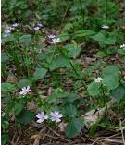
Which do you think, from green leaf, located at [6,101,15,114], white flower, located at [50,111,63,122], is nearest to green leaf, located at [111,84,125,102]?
white flower, located at [50,111,63,122]

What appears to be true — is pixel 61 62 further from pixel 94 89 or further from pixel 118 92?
pixel 118 92

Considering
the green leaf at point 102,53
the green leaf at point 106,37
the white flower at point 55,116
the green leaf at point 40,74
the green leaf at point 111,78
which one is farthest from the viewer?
the green leaf at point 102,53

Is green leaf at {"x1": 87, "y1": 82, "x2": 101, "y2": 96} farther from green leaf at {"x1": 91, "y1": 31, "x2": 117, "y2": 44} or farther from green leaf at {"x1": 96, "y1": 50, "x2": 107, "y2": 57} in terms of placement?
green leaf at {"x1": 96, "y1": 50, "x2": 107, "y2": 57}

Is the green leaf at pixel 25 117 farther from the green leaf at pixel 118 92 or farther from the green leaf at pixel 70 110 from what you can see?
the green leaf at pixel 118 92

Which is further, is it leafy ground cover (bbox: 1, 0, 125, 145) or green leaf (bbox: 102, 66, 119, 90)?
leafy ground cover (bbox: 1, 0, 125, 145)

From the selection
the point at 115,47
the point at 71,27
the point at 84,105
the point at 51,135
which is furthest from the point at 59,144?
the point at 71,27

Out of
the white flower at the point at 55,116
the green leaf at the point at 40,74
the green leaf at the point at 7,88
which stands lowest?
the white flower at the point at 55,116

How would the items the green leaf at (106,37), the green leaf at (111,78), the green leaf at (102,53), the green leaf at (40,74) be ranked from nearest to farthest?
the green leaf at (111,78), the green leaf at (40,74), the green leaf at (106,37), the green leaf at (102,53)

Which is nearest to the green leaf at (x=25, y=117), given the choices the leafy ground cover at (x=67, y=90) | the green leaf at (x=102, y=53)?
the leafy ground cover at (x=67, y=90)
